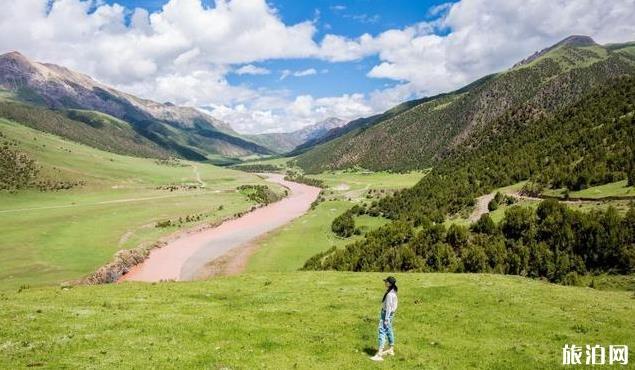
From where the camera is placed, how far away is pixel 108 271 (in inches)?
2928

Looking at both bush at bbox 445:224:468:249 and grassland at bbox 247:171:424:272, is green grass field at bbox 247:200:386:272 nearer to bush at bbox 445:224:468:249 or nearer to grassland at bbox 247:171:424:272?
grassland at bbox 247:171:424:272

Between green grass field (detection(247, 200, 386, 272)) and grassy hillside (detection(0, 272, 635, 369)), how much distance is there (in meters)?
39.4

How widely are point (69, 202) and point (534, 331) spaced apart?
493ft

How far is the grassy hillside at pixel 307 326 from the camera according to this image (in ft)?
72.4

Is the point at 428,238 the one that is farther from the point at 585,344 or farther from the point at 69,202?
the point at 69,202

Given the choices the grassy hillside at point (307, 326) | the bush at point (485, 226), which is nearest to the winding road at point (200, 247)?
the grassy hillside at point (307, 326)

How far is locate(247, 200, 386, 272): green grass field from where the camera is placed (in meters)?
78.9

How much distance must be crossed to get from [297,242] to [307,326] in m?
65.1

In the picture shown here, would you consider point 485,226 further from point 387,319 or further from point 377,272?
point 387,319

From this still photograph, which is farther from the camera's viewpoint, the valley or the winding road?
the winding road

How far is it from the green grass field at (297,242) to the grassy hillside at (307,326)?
39355 millimetres

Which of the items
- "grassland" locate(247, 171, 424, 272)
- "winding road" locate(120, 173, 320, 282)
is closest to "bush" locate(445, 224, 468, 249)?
"grassland" locate(247, 171, 424, 272)

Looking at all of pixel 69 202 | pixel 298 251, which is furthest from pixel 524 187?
pixel 69 202

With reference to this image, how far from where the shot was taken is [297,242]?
93.3 m
